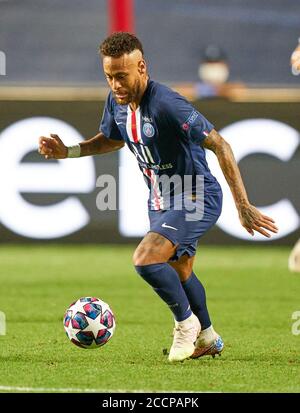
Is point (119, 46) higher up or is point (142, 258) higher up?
point (119, 46)

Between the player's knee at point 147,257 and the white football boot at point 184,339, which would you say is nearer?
the player's knee at point 147,257

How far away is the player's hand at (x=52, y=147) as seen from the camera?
708 centimetres

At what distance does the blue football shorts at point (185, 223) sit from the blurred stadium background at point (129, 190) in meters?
0.73

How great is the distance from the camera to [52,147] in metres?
7.11

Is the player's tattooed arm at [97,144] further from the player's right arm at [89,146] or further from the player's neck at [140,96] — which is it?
the player's neck at [140,96]

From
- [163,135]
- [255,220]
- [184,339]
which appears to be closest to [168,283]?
[184,339]

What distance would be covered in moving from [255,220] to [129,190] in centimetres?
621

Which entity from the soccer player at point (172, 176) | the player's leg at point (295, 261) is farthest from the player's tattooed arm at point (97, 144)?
the player's leg at point (295, 261)

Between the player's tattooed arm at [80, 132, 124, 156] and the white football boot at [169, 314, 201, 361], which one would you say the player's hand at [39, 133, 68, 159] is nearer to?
the player's tattooed arm at [80, 132, 124, 156]

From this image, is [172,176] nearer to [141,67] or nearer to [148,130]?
[148,130]

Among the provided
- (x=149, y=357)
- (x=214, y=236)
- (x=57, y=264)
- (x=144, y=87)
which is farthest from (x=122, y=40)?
(x=214, y=236)

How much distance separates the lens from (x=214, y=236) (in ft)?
42.0

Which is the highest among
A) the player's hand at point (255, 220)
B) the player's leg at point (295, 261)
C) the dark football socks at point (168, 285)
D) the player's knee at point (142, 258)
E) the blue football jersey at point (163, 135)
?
the blue football jersey at point (163, 135)
